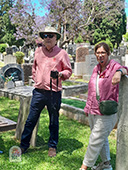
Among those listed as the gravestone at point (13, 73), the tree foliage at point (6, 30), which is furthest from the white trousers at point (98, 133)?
the tree foliage at point (6, 30)

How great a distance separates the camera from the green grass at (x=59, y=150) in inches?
138

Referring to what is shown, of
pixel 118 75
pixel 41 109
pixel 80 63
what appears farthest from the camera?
pixel 80 63

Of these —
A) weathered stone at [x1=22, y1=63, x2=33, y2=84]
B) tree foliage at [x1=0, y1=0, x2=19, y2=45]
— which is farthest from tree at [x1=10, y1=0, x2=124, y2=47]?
tree foliage at [x1=0, y1=0, x2=19, y2=45]

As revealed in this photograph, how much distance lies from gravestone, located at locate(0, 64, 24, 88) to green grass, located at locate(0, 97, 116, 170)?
14.8 ft

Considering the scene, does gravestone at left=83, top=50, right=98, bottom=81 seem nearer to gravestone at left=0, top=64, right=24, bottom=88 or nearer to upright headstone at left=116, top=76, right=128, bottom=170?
gravestone at left=0, top=64, right=24, bottom=88

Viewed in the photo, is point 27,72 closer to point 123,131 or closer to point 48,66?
point 48,66

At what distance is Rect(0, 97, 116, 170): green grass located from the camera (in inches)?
138

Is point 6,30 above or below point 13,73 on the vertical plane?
above

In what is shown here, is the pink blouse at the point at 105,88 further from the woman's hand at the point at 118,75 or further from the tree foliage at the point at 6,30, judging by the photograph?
the tree foliage at the point at 6,30

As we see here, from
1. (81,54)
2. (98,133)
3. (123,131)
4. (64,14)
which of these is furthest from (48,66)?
(81,54)

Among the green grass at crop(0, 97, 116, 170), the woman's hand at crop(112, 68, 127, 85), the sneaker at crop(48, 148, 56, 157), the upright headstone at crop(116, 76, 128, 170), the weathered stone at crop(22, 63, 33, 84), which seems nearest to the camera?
the upright headstone at crop(116, 76, 128, 170)

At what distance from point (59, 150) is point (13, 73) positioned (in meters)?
6.49

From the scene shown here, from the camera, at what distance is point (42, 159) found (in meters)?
3.70

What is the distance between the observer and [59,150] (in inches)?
162
